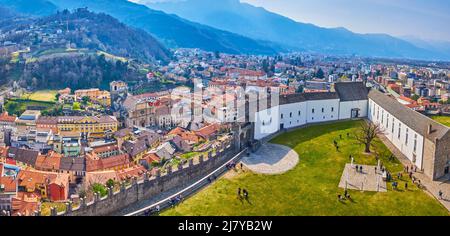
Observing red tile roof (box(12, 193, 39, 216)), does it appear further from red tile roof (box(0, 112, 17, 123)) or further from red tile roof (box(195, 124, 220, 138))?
red tile roof (box(0, 112, 17, 123))

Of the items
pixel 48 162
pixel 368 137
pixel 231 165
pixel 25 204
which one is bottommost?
pixel 48 162

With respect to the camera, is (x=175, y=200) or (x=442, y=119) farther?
(x=442, y=119)

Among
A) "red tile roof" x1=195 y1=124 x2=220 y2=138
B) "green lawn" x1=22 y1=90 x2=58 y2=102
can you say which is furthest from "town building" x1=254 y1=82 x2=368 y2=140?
"green lawn" x1=22 y1=90 x2=58 y2=102

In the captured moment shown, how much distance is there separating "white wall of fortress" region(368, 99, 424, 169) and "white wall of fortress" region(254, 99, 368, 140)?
214 cm

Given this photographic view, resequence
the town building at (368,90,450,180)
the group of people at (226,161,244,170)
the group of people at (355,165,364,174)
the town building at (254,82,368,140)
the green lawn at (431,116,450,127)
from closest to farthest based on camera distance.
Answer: the town building at (368,90,450,180) → the group of people at (226,161,244,170) → the group of people at (355,165,364,174) → the town building at (254,82,368,140) → the green lawn at (431,116,450,127)

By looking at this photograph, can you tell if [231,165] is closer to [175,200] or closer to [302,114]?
[175,200]

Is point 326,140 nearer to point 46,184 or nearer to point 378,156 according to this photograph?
point 378,156

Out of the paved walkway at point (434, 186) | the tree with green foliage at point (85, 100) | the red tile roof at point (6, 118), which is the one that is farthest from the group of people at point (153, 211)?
the tree with green foliage at point (85, 100)

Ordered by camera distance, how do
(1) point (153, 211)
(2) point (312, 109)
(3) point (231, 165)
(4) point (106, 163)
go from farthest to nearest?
(4) point (106, 163)
(2) point (312, 109)
(3) point (231, 165)
(1) point (153, 211)

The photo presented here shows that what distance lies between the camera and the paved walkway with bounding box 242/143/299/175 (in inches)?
906

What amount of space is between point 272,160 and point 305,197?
5.12 m

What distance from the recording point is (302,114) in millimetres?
33125

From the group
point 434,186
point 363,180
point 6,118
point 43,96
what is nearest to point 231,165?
point 363,180
